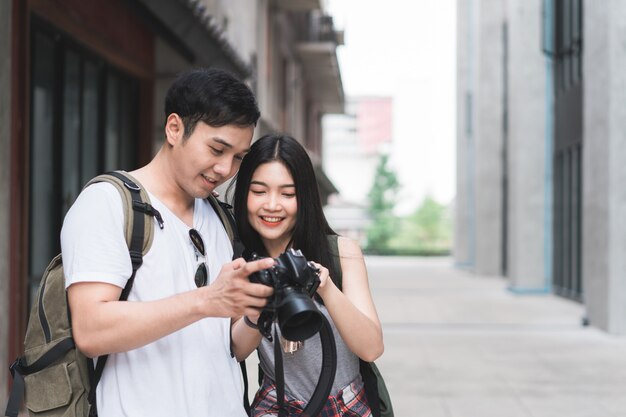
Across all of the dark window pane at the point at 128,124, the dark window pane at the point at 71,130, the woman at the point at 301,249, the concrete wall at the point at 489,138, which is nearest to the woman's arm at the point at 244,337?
the woman at the point at 301,249

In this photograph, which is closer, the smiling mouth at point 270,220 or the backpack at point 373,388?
the smiling mouth at point 270,220

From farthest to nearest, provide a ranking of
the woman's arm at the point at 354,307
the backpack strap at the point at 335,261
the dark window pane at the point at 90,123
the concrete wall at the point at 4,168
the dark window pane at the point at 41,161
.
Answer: the dark window pane at the point at 90,123 → the dark window pane at the point at 41,161 → the concrete wall at the point at 4,168 → the backpack strap at the point at 335,261 → the woman's arm at the point at 354,307

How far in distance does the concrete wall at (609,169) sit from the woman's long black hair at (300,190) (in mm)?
9779

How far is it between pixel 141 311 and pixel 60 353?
0.25 meters

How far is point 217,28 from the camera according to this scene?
9.14m

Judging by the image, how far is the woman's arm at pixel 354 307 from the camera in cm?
252

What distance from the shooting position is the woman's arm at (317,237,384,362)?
252 centimetres

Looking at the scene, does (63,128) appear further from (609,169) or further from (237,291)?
(609,169)

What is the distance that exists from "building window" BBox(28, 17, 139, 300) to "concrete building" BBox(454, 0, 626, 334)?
6.61 metres

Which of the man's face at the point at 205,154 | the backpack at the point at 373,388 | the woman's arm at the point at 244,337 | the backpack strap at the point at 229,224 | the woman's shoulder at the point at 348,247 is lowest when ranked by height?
the backpack at the point at 373,388

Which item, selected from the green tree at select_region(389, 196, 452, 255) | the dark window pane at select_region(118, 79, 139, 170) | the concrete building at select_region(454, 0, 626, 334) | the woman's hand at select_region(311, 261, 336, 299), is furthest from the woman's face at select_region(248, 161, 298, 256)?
the green tree at select_region(389, 196, 452, 255)

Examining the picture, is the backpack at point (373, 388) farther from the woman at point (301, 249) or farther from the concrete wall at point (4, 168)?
the concrete wall at point (4, 168)

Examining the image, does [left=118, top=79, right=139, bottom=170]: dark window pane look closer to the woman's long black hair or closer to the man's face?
the woman's long black hair

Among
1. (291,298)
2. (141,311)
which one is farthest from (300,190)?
(141,311)
